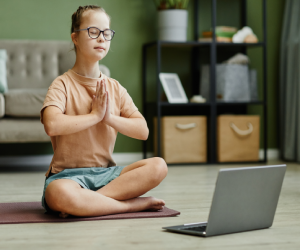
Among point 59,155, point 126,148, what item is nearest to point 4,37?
point 126,148

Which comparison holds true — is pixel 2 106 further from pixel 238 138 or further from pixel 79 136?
pixel 238 138

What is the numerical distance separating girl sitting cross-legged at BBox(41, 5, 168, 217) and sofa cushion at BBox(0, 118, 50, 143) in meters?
1.12

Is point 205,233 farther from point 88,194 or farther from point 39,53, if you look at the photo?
point 39,53

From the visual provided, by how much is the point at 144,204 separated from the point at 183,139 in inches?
66.7

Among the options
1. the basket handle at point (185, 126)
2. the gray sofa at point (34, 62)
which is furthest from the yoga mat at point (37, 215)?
the basket handle at point (185, 126)

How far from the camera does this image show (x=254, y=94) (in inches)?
135

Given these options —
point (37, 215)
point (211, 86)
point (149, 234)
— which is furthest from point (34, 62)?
point (149, 234)

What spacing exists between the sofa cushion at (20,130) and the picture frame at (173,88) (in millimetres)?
1034

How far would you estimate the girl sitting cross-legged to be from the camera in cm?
139

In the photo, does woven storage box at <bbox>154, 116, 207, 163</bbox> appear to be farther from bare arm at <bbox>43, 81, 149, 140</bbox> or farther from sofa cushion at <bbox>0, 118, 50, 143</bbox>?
bare arm at <bbox>43, 81, 149, 140</bbox>

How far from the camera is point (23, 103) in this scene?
2574mm

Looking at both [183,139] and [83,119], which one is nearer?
[83,119]

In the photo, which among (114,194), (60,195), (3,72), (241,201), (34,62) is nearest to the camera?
(241,201)

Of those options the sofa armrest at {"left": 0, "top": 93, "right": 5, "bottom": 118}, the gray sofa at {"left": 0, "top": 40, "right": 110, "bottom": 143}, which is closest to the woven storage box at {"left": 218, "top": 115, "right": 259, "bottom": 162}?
the gray sofa at {"left": 0, "top": 40, "right": 110, "bottom": 143}
